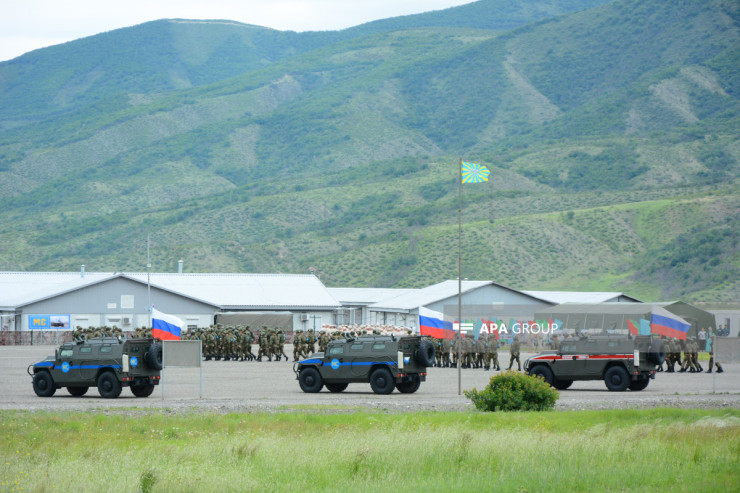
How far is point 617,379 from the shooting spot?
31.5 m

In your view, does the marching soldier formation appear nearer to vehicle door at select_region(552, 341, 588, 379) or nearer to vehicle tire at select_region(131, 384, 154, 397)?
vehicle door at select_region(552, 341, 588, 379)

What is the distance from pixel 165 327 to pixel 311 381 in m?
4.84

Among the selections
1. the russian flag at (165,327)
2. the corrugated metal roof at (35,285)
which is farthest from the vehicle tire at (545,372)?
the corrugated metal roof at (35,285)

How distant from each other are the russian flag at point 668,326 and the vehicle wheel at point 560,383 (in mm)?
18482

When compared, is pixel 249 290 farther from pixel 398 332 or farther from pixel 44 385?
pixel 44 385

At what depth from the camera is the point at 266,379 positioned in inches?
1449

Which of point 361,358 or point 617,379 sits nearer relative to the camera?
point 361,358

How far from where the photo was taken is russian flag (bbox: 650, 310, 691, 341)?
50094mm

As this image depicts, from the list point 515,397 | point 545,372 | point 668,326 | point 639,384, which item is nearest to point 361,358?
point 545,372

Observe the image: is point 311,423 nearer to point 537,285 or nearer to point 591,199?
point 537,285

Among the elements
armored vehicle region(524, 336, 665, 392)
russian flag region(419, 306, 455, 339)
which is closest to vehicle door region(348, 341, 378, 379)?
russian flag region(419, 306, 455, 339)

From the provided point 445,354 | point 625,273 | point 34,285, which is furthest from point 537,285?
point 445,354

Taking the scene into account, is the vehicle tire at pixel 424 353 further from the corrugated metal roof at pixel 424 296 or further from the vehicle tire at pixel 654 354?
the corrugated metal roof at pixel 424 296

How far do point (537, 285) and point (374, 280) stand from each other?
18793mm
